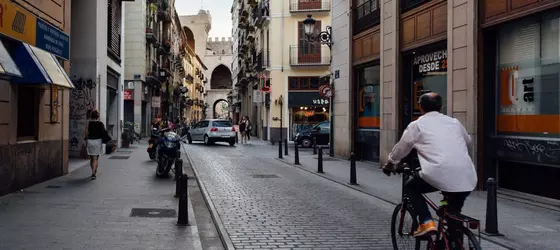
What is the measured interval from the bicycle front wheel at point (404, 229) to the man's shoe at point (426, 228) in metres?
0.30

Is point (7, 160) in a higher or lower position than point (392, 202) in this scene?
higher

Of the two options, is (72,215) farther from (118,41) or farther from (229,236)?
(118,41)

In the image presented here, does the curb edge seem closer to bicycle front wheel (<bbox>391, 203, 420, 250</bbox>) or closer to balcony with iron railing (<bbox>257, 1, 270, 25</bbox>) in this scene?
bicycle front wheel (<bbox>391, 203, 420, 250</bbox>)

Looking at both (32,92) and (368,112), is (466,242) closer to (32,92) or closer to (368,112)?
(32,92)

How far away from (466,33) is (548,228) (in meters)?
5.30

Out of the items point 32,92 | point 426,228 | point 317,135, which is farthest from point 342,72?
point 426,228

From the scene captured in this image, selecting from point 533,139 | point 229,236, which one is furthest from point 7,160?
point 533,139

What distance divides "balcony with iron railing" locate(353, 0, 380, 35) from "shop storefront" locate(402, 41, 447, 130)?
2.62m

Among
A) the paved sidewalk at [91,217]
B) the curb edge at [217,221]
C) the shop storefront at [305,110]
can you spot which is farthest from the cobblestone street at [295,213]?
the shop storefront at [305,110]

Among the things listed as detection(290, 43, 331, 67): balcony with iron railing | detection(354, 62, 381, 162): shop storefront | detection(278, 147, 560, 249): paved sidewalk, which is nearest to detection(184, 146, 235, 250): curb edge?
A: detection(278, 147, 560, 249): paved sidewalk

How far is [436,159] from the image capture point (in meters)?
4.39

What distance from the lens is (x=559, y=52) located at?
916 cm

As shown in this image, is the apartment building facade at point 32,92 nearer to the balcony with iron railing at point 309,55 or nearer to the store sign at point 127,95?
the store sign at point 127,95

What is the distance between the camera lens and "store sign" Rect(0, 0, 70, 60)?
28.6 feet
